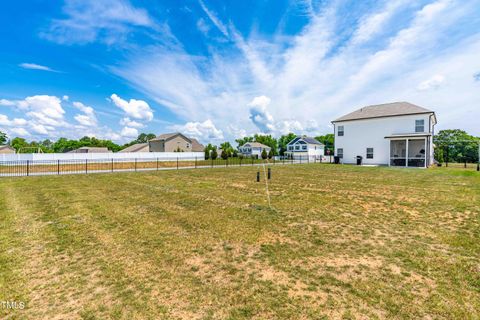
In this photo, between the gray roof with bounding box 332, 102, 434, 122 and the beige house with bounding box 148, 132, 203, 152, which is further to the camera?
the beige house with bounding box 148, 132, 203, 152

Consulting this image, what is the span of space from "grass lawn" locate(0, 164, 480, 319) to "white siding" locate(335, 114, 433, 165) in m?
20.7

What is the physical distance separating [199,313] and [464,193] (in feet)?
35.7

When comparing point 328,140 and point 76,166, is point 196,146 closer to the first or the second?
point 76,166

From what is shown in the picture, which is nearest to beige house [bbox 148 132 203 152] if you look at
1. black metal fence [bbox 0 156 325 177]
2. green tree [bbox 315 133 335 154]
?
black metal fence [bbox 0 156 325 177]

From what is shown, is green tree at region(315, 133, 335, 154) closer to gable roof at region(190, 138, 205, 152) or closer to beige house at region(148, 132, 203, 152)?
gable roof at region(190, 138, 205, 152)

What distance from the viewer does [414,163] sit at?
22875 mm

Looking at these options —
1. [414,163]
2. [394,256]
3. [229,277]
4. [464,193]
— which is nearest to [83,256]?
[229,277]

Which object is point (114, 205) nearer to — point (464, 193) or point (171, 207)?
point (171, 207)

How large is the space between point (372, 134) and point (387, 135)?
151 centimetres

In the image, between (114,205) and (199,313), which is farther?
(114,205)

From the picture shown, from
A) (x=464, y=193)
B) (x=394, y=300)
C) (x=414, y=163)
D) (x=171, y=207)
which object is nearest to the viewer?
(x=394, y=300)

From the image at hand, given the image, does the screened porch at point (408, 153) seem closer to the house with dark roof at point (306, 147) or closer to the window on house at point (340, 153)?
the window on house at point (340, 153)

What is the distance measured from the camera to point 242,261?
3.53 metres

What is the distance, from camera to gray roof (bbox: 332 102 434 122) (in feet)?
78.4
